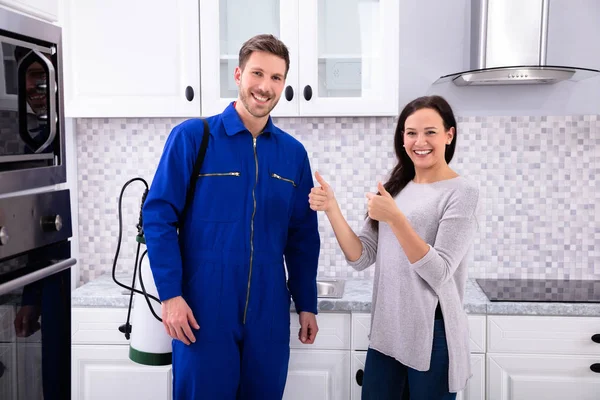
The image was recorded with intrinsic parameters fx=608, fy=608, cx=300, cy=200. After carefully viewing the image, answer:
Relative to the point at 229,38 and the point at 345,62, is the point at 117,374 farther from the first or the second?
the point at 345,62

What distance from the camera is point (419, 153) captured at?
5.81ft

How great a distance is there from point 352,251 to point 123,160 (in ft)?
4.45

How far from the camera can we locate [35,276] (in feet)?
3.89

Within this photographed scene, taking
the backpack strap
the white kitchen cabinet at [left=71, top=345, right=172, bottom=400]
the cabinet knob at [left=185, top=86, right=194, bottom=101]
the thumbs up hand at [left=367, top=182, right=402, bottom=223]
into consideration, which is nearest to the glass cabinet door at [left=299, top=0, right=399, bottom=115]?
the cabinet knob at [left=185, top=86, right=194, bottom=101]

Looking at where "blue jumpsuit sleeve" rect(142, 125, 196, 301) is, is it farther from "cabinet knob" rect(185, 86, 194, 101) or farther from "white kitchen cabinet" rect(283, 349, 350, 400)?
"white kitchen cabinet" rect(283, 349, 350, 400)

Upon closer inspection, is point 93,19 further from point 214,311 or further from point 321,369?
point 321,369

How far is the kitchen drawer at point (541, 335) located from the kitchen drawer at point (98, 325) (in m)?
1.38

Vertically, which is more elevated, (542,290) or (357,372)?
(542,290)

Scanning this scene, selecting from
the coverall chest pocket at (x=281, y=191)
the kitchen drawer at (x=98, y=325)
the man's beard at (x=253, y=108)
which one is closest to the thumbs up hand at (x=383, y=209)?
the coverall chest pocket at (x=281, y=191)

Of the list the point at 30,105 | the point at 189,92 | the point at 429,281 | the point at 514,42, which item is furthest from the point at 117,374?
the point at 514,42

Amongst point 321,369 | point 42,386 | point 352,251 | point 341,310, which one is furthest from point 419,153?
point 42,386

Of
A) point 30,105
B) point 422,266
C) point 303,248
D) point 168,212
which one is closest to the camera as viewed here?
point 30,105

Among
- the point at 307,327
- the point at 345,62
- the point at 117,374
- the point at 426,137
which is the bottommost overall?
the point at 117,374

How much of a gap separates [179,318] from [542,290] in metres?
1.49
